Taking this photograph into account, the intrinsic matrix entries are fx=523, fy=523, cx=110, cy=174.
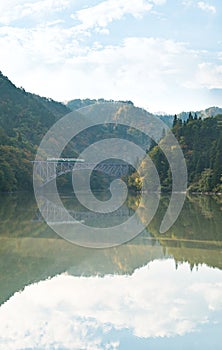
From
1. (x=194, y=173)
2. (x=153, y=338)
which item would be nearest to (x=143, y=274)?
(x=153, y=338)

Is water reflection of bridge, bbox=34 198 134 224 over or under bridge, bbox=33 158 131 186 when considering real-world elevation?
under

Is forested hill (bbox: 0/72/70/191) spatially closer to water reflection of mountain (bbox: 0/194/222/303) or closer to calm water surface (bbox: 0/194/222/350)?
water reflection of mountain (bbox: 0/194/222/303)

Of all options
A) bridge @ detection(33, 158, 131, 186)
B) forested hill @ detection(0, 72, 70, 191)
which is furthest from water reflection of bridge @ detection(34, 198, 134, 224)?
bridge @ detection(33, 158, 131, 186)

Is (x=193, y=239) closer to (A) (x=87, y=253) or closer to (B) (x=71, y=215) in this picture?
(A) (x=87, y=253)

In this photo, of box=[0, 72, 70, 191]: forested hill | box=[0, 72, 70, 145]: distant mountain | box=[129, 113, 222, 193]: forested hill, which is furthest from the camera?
box=[0, 72, 70, 145]: distant mountain

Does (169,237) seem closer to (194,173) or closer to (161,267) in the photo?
(161,267)

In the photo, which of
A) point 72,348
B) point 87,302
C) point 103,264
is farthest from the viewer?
point 103,264

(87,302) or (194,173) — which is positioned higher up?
(194,173)

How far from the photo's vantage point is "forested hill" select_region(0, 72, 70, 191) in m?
55.3

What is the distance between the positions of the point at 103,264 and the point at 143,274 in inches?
50.5

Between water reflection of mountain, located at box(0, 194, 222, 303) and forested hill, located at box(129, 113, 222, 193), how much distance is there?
31.4 m

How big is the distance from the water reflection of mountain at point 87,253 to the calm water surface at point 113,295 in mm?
23

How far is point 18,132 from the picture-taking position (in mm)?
76938

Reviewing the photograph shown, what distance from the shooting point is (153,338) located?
6543 millimetres
